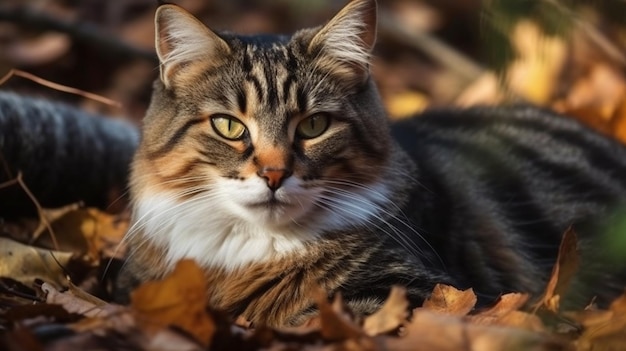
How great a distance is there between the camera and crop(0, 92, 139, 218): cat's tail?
338cm

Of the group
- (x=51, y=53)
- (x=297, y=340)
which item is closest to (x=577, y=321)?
(x=297, y=340)

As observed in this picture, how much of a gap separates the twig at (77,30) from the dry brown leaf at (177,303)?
3143 millimetres

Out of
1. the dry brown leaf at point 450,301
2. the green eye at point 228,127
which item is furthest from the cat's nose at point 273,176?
the dry brown leaf at point 450,301

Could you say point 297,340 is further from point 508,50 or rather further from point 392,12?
point 392,12

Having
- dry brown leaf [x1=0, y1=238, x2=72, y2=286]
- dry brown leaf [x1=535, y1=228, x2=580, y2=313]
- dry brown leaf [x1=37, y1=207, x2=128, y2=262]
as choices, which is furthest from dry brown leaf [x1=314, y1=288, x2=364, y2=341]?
dry brown leaf [x1=37, y1=207, x2=128, y2=262]

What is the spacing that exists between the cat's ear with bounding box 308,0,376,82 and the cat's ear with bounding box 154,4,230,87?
27 cm

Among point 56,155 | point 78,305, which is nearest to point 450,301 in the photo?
point 78,305

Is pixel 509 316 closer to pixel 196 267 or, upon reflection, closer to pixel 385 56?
pixel 196 267

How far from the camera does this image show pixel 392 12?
6.47m

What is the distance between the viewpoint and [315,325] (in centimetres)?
222

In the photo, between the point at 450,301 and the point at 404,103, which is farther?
the point at 404,103

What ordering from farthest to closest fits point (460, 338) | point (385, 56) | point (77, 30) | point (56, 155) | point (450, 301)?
1. point (385, 56)
2. point (77, 30)
3. point (56, 155)
4. point (450, 301)
5. point (460, 338)

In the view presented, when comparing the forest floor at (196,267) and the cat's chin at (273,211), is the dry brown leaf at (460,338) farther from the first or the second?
the cat's chin at (273,211)

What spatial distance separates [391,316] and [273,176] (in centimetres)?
55
